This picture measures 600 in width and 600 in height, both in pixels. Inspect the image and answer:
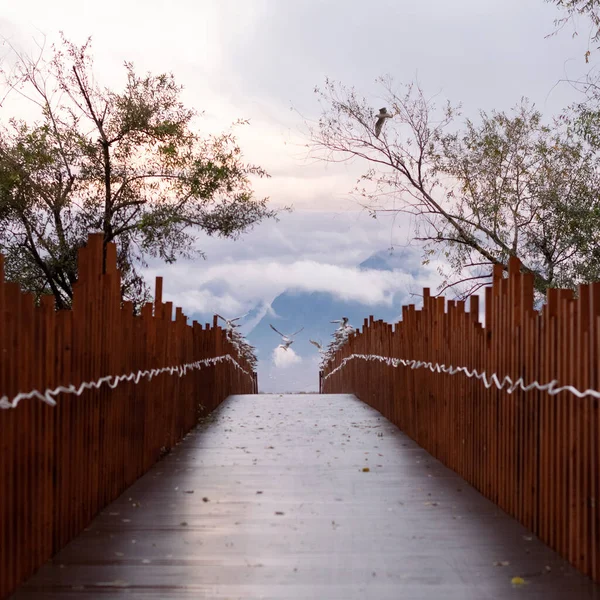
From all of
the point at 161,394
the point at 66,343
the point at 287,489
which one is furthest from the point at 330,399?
the point at 66,343

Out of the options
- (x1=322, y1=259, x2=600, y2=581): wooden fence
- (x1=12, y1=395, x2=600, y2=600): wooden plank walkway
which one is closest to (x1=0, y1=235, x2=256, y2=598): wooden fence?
(x1=12, y1=395, x2=600, y2=600): wooden plank walkway

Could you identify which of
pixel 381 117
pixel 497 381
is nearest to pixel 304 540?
pixel 497 381

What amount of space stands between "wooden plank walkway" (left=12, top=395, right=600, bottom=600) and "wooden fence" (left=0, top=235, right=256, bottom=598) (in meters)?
0.20

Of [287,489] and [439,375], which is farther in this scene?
[439,375]

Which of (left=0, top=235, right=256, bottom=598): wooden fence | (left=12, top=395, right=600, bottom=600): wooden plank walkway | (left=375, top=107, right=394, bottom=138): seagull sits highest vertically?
(left=375, top=107, right=394, bottom=138): seagull

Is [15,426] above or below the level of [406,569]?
above

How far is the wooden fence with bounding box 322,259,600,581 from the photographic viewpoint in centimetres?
486

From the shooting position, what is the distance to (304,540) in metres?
5.60

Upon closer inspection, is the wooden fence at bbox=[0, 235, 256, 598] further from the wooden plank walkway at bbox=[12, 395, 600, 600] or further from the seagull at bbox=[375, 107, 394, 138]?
the seagull at bbox=[375, 107, 394, 138]

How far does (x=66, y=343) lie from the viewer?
18.3ft

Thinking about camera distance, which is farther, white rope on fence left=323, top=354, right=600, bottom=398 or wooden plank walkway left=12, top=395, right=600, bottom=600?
white rope on fence left=323, top=354, right=600, bottom=398

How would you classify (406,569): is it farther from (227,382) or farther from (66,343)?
(227,382)

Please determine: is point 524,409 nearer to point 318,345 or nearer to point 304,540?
point 304,540

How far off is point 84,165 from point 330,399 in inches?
504
